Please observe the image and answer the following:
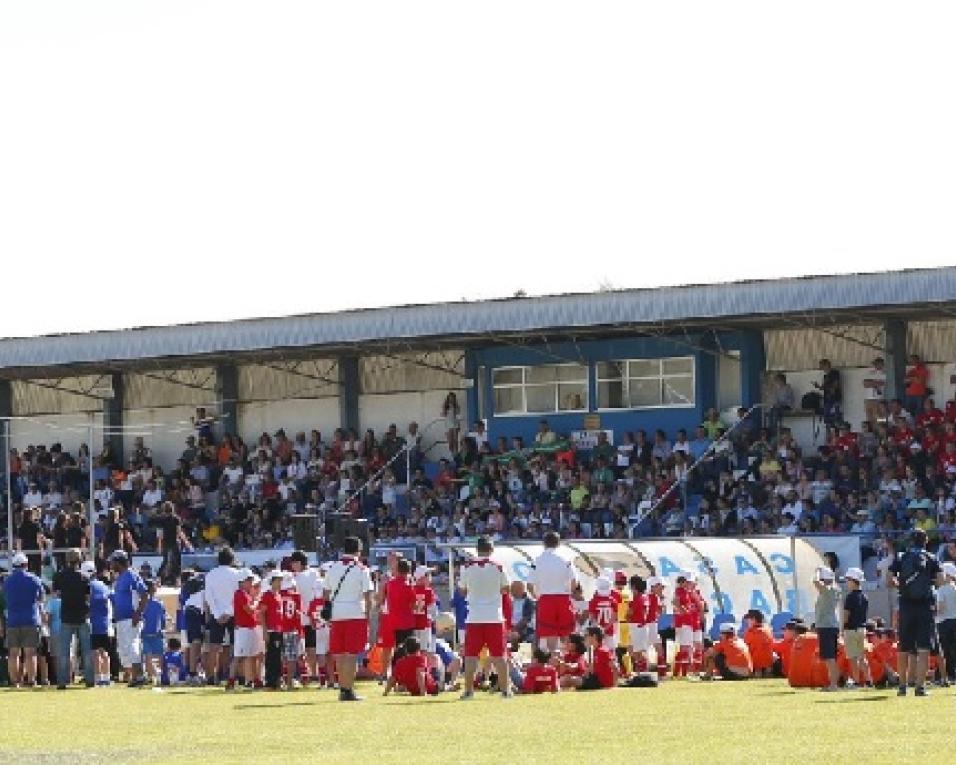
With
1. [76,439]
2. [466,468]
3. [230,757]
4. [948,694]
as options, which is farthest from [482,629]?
[76,439]

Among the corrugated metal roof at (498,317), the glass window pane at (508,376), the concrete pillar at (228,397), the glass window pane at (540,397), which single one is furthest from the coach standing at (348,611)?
the concrete pillar at (228,397)

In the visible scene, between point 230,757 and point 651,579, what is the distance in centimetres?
1572

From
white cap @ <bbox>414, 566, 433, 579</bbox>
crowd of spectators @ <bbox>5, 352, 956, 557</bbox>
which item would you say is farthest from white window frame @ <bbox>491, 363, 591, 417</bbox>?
white cap @ <bbox>414, 566, 433, 579</bbox>

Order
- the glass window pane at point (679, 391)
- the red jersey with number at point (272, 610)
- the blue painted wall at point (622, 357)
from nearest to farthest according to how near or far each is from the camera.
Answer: the red jersey with number at point (272, 610) < the blue painted wall at point (622, 357) < the glass window pane at point (679, 391)

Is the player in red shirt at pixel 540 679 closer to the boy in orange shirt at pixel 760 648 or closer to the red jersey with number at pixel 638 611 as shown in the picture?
the red jersey with number at pixel 638 611

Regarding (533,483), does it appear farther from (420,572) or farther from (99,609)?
(420,572)

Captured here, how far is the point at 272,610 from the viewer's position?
29797mm

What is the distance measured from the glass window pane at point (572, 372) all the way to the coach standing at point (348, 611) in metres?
22.7

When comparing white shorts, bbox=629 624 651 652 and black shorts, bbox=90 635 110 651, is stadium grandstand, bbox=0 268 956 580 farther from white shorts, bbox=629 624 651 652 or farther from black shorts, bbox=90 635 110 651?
black shorts, bbox=90 635 110 651

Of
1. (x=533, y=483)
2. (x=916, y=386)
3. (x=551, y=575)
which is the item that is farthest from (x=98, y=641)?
(x=916, y=386)

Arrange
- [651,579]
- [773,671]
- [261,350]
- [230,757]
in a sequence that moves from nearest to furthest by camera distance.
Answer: [230,757], [773,671], [651,579], [261,350]

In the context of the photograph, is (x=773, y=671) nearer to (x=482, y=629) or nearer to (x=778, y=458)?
(x=482, y=629)

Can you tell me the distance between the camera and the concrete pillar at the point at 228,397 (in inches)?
2178

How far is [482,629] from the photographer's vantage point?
1036 inches
